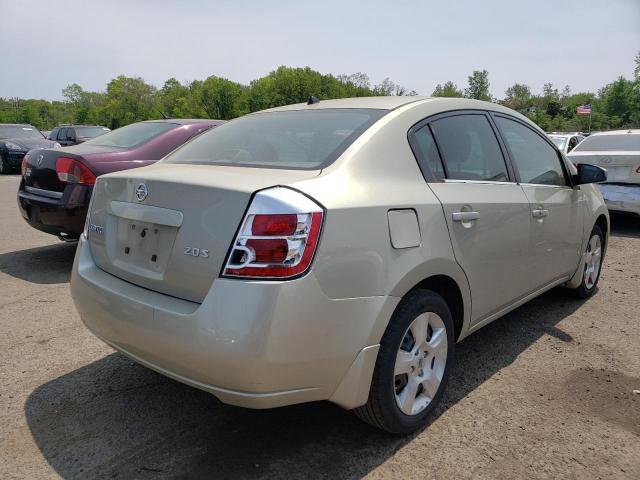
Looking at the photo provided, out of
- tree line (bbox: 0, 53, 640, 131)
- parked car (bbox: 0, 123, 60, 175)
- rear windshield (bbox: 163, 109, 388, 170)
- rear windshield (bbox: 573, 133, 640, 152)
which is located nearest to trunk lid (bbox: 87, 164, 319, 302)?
rear windshield (bbox: 163, 109, 388, 170)

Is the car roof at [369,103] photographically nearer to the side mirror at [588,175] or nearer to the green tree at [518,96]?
the side mirror at [588,175]

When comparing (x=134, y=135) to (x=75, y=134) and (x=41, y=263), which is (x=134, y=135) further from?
(x=75, y=134)

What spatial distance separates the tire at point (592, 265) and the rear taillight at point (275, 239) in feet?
10.8

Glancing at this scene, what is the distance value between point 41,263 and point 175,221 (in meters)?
4.17

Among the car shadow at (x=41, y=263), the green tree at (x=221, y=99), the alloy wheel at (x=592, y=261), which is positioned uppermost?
the green tree at (x=221, y=99)

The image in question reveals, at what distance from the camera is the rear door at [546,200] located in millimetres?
3506

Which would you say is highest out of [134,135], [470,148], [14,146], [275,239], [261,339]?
[134,135]

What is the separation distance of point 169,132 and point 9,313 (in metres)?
2.56

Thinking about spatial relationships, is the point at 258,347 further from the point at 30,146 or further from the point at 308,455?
the point at 30,146

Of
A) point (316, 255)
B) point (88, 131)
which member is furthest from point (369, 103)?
point (88, 131)

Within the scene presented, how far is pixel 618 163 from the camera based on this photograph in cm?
785

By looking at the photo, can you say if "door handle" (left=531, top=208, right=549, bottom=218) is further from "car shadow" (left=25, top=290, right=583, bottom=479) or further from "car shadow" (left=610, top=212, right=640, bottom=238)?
"car shadow" (left=610, top=212, right=640, bottom=238)

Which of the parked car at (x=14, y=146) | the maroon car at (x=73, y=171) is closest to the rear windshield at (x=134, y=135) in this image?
the maroon car at (x=73, y=171)

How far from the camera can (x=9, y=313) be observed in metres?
4.12
